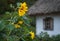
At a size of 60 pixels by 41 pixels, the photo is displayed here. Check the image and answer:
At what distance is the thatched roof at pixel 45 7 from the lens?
13.8 metres

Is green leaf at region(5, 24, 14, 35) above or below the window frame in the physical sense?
above

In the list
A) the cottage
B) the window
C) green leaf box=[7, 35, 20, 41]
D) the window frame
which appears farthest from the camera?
the window

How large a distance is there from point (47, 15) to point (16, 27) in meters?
11.5

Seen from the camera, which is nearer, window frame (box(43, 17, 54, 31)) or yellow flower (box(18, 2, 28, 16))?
yellow flower (box(18, 2, 28, 16))

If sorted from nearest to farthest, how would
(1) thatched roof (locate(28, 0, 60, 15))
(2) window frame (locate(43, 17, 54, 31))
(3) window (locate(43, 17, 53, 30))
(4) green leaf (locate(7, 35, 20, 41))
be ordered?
(4) green leaf (locate(7, 35, 20, 41)) → (1) thatched roof (locate(28, 0, 60, 15)) → (2) window frame (locate(43, 17, 54, 31)) → (3) window (locate(43, 17, 53, 30))

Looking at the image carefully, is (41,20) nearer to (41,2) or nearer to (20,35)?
(41,2)

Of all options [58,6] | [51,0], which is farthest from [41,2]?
[58,6]

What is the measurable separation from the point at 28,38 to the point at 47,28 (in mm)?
11616

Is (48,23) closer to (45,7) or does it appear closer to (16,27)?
(45,7)

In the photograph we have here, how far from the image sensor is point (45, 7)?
1445 cm

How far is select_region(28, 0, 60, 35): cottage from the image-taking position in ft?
44.5

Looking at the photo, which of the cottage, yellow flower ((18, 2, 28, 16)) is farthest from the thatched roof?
yellow flower ((18, 2, 28, 16))

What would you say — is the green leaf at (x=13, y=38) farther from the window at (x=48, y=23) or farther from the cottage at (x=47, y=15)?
the window at (x=48, y=23)

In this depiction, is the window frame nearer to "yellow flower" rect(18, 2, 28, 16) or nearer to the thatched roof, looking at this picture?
the thatched roof
